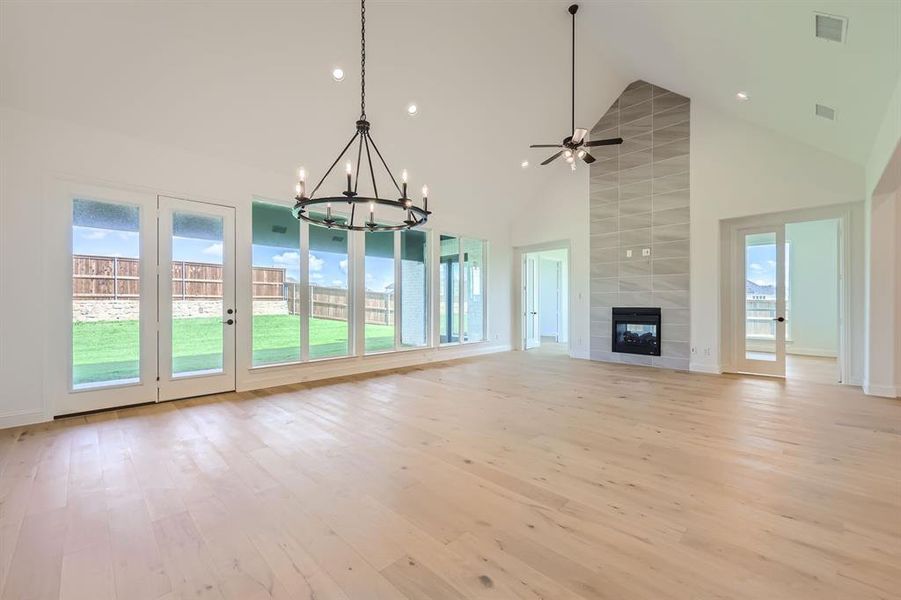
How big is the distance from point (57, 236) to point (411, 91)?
4.29 metres

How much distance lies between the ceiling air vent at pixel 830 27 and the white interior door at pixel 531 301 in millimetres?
6150

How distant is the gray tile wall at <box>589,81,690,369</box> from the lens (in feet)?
20.6

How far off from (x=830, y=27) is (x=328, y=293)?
242 inches

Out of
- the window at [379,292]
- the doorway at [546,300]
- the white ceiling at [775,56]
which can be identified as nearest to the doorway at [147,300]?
the window at [379,292]

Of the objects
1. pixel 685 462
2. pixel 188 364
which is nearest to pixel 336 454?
pixel 685 462

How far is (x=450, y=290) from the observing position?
795 cm

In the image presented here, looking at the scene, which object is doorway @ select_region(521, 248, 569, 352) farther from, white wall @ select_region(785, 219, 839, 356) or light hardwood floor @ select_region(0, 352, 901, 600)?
light hardwood floor @ select_region(0, 352, 901, 600)

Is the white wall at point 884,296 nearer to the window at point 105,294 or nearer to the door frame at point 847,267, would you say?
the door frame at point 847,267

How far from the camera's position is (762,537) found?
1827 mm

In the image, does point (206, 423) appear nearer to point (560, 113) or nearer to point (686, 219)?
point (560, 113)

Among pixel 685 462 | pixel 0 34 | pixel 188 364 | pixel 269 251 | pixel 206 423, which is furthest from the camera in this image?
pixel 269 251

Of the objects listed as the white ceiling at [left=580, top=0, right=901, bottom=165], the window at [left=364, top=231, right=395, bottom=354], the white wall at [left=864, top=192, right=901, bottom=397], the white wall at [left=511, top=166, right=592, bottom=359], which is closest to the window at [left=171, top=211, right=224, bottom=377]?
the window at [left=364, top=231, right=395, bottom=354]

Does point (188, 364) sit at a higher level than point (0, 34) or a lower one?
lower

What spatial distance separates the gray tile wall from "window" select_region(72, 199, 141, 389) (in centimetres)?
721
